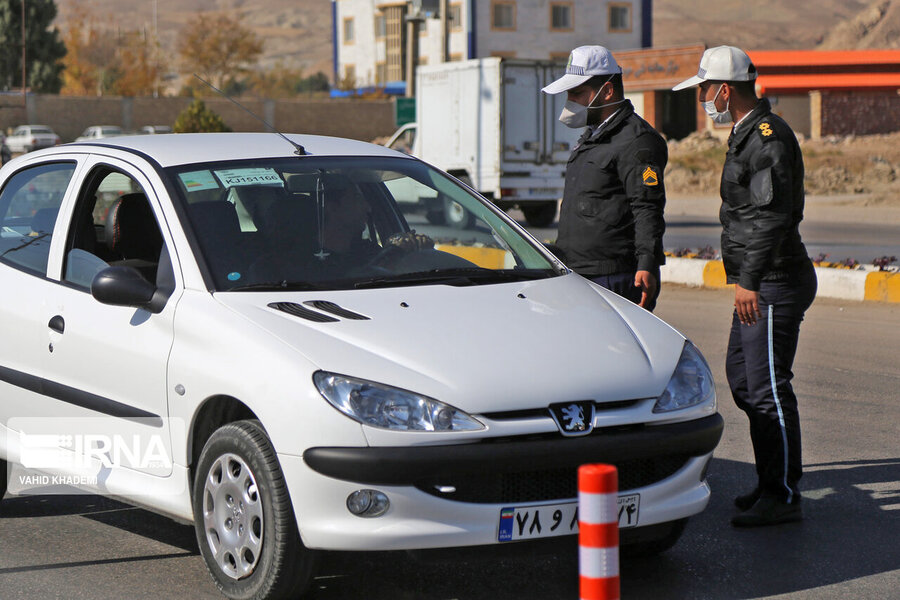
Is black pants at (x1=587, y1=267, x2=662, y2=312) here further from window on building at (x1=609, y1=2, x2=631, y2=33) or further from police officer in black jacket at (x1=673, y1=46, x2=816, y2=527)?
window on building at (x1=609, y1=2, x2=631, y2=33)

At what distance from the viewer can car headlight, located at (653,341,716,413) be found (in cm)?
427

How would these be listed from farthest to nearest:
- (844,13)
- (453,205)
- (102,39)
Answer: (844,13) < (102,39) < (453,205)

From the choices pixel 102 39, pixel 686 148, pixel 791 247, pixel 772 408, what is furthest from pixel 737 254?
pixel 102 39

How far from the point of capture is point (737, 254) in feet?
17.5

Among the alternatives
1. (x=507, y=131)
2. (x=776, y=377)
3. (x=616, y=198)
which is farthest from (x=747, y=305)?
(x=507, y=131)

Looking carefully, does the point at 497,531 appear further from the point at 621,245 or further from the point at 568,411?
the point at 621,245

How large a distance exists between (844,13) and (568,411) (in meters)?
189

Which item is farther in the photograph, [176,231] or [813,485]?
[813,485]

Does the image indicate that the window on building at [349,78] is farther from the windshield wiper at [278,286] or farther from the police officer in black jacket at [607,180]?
the windshield wiper at [278,286]

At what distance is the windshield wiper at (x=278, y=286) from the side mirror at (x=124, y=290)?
28cm

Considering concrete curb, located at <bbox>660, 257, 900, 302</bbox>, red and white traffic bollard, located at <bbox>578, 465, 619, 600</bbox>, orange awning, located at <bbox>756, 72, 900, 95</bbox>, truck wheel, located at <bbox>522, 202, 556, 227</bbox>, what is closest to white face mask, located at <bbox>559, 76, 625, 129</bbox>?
red and white traffic bollard, located at <bbox>578, 465, 619, 600</bbox>

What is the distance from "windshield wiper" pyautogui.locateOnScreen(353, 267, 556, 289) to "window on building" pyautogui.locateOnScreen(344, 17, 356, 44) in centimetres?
8933

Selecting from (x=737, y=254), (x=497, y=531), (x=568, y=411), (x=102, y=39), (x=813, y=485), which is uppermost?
(x=102, y=39)

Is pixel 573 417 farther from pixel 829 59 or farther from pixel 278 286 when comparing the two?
pixel 829 59
